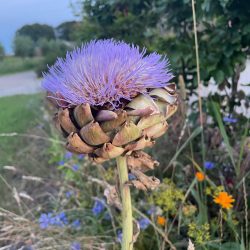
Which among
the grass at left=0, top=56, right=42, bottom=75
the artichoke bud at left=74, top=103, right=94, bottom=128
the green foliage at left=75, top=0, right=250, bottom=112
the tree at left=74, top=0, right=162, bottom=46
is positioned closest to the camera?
the artichoke bud at left=74, top=103, right=94, bottom=128

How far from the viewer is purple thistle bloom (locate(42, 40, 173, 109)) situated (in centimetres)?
49

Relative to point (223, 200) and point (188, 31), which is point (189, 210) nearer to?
point (223, 200)

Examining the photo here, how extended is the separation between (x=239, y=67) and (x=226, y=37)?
0.09m

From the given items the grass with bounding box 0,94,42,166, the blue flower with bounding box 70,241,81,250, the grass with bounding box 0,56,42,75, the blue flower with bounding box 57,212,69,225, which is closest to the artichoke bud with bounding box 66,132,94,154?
the blue flower with bounding box 70,241,81,250

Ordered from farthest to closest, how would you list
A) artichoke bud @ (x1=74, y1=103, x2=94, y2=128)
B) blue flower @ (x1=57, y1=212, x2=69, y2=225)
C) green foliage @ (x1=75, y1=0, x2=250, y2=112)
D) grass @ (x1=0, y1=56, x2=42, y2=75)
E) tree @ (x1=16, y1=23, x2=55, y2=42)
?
grass @ (x1=0, y1=56, x2=42, y2=75), tree @ (x1=16, y1=23, x2=55, y2=42), green foliage @ (x1=75, y1=0, x2=250, y2=112), blue flower @ (x1=57, y1=212, x2=69, y2=225), artichoke bud @ (x1=74, y1=103, x2=94, y2=128)

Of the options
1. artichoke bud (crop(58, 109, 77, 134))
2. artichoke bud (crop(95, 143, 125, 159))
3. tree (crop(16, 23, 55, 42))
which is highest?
tree (crop(16, 23, 55, 42))

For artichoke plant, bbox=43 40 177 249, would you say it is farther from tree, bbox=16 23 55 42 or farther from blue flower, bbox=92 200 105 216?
tree, bbox=16 23 55 42

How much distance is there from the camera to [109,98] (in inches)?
19.0

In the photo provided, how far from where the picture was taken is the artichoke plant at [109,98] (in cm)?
48

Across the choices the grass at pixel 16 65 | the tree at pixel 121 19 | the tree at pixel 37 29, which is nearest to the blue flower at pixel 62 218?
the tree at pixel 121 19

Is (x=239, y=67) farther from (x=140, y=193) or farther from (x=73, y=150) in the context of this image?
(x=73, y=150)

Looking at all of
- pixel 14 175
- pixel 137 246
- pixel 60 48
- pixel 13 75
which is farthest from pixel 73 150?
pixel 13 75

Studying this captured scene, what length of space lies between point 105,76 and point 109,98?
1.1 inches

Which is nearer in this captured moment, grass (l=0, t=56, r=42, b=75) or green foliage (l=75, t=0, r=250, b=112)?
green foliage (l=75, t=0, r=250, b=112)
